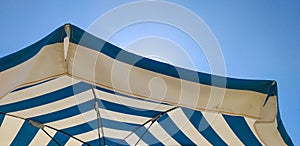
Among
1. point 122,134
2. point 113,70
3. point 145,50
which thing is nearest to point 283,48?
point 122,134

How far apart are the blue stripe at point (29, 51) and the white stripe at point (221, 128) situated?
2.94 feet

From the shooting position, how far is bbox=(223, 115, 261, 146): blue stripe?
183cm

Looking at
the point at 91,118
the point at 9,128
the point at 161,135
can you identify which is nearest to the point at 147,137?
the point at 161,135

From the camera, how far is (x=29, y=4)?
423 centimetres

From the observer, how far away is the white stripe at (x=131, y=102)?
189 cm

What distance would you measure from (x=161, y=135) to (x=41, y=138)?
34.0 inches

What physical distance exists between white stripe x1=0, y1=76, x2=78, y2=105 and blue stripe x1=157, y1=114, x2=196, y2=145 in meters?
0.65

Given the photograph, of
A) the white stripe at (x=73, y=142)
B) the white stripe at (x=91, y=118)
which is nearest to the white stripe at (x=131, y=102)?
the white stripe at (x=91, y=118)

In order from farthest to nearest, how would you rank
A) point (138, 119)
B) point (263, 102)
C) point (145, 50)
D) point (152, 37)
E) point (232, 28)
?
1. point (232, 28)
2. point (138, 119)
3. point (152, 37)
4. point (145, 50)
5. point (263, 102)

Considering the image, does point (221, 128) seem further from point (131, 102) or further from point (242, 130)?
point (131, 102)

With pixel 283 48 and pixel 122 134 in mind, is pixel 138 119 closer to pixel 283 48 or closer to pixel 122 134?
pixel 122 134

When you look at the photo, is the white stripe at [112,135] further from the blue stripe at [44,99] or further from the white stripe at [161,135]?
the blue stripe at [44,99]

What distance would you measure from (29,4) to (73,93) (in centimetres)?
255

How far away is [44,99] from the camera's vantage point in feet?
6.69
